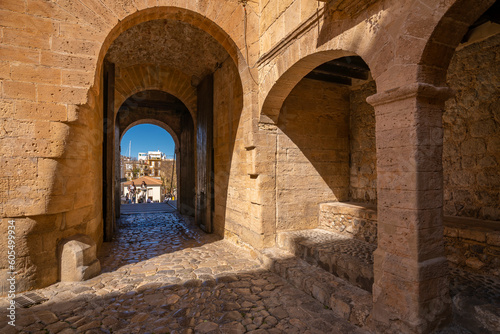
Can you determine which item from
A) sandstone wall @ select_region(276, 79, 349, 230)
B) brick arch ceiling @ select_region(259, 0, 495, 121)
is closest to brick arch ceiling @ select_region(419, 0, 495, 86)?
brick arch ceiling @ select_region(259, 0, 495, 121)

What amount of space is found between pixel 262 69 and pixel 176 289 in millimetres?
3259

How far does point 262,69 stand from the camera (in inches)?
162

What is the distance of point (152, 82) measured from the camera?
259 inches

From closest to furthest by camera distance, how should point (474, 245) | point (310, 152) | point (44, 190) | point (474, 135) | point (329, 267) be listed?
point (474, 245) < point (44, 190) < point (329, 267) < point (474, 135) < point (310, 152)

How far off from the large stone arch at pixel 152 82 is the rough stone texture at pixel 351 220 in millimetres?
4559

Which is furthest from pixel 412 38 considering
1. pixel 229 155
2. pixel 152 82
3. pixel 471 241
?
pixel 152 82

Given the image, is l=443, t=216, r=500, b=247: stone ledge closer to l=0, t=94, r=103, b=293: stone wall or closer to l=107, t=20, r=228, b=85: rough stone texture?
l=0, t=94, r=103, b=293: stone wall

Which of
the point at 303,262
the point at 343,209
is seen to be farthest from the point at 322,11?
the point at 303,262

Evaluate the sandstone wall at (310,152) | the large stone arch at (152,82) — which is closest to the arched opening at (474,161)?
the sandstone wall at (310,152)

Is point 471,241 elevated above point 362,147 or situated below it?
below

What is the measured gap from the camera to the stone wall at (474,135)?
3045 mm

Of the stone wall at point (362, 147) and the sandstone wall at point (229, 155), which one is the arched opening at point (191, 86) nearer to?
the sandstone wall at point (229, 155)

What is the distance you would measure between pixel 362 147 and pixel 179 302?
3796 millimetres

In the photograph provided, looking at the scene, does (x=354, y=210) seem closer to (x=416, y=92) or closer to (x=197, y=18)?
(x=416, y=92)
